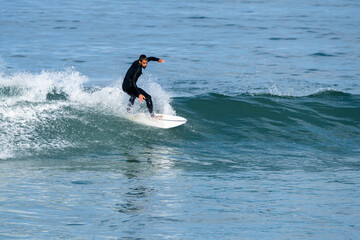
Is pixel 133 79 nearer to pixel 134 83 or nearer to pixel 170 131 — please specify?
pixel 134 83

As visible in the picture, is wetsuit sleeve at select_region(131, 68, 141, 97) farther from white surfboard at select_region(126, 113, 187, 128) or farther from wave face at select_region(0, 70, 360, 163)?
wave face at select_region(0, 70, 360, 163)

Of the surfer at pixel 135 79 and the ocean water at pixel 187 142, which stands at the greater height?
the surfer at pixel 135 79

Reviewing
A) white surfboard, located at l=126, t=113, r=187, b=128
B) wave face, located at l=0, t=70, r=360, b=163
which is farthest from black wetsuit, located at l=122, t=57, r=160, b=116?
wave face, located at l=0, t=70, r=360, b=163

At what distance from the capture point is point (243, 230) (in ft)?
25.8

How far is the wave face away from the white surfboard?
0.56ft

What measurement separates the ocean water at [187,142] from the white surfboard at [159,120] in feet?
0.53

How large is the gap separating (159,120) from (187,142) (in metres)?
0.81

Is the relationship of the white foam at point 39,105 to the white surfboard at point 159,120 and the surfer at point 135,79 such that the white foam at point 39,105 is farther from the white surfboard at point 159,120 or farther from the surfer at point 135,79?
the surfer at point 135,79

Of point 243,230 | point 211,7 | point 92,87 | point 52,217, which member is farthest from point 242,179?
point 211,7

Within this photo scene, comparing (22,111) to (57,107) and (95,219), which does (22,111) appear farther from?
(95,219)

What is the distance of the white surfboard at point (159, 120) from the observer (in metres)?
14.0

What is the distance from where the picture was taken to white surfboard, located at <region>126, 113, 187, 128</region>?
46.0ft

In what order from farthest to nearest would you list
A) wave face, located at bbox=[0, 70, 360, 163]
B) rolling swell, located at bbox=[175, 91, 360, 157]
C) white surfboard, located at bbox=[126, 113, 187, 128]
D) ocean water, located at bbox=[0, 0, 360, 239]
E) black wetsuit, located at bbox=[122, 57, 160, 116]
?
1. rolling swell, located at bbox=[175, 91, 360, 157]
2. white surfboard, located at bbox=[126, 113, 187, 128]
3. wave face, located at bbox=[0, 70, 360, 163]
4. black wetsuit, located at bbox=[122, 57, 160, 116]
5. ocean water, located at bbox=[0, 0, 360, 239]

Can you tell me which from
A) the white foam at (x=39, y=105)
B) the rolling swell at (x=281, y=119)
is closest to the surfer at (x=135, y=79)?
the white foam at (x=39, y=105)
